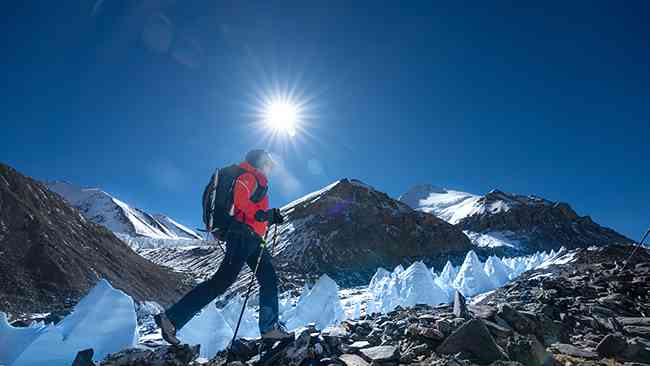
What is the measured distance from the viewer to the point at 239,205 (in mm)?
4145

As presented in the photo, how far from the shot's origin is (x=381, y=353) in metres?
3.69

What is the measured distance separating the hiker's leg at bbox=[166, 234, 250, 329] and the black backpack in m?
0.21

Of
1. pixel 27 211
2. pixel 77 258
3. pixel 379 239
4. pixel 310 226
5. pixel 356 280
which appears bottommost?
pixel 77 258

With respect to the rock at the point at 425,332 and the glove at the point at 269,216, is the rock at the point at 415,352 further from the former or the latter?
the glove at the point at 269,216

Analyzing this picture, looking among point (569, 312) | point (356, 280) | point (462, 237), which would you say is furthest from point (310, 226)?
point (569, 312)

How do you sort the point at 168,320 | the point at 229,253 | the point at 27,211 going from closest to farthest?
the point at 168,320 → the point at 229,253 → the point at 27,211

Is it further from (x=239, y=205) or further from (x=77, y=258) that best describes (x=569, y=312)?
(x=77, y=258)

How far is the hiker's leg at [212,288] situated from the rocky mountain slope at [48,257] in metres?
14.8

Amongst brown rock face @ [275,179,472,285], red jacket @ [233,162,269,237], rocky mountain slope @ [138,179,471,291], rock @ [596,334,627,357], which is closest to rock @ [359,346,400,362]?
red jacket @ [233,162,269,237]

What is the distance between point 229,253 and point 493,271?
80.1ft

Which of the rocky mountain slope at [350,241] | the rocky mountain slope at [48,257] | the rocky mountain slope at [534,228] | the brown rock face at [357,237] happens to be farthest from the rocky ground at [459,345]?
the rocky mountain slope at [534,228]

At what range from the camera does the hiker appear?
3.84m

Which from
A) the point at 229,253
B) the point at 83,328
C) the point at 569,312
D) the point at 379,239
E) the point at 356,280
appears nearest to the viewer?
the point at 229,253

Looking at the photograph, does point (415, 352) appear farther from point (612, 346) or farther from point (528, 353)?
point (612, 346)
